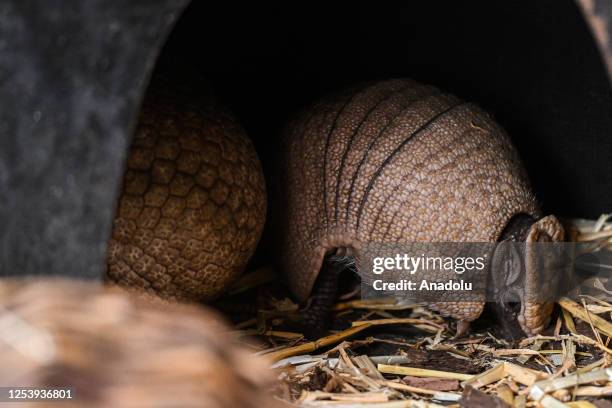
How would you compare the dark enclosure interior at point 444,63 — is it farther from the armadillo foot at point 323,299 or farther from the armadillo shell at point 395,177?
the armadillo foot at point 323,299

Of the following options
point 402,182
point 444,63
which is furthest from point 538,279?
point 444,63

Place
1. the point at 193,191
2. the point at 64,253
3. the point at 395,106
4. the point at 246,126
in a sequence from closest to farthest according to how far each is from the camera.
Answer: the point at 64,253, the point at 193,191, the point at 395,106, the point at 246,126

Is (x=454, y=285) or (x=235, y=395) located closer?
(x=235, y=395)

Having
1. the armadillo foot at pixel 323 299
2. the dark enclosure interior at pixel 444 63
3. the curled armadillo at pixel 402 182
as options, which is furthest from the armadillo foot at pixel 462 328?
the dark enclosure interior at pixel 444 63

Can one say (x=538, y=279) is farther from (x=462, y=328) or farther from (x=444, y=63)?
(x=444, y=63)

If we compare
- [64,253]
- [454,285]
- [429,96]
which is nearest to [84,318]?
[64,253]

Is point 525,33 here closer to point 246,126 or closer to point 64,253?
point 246,126
